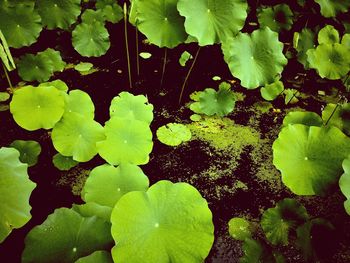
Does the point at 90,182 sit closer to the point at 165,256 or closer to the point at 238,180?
the point at 165,256

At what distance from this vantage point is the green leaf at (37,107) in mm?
1903

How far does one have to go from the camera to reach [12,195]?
1.30 metres

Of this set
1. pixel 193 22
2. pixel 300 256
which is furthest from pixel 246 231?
pixel 193 22

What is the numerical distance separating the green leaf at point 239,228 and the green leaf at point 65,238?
86cm

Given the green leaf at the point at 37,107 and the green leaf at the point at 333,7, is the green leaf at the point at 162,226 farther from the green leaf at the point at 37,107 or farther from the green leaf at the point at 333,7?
the green leaf at the point at 333,7

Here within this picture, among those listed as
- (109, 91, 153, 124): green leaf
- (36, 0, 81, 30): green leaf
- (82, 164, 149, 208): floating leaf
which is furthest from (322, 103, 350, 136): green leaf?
(36, 0, 81, 30): green leaf

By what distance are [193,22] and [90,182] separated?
1405 mm

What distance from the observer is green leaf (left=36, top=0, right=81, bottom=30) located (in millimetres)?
2674

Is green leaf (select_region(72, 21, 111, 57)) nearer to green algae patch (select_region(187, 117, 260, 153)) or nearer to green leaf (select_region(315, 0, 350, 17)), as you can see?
green algae patch (select_region(187, 117, 260, 153))

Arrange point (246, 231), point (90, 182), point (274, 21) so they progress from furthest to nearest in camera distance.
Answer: point (274, 21) → point (246, 231) → point (90, 182)

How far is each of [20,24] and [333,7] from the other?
3.04 metres

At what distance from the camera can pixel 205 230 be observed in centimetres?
136

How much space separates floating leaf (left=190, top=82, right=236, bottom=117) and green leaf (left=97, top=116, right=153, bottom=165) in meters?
0.78

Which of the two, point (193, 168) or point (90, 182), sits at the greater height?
point (90, 182)
